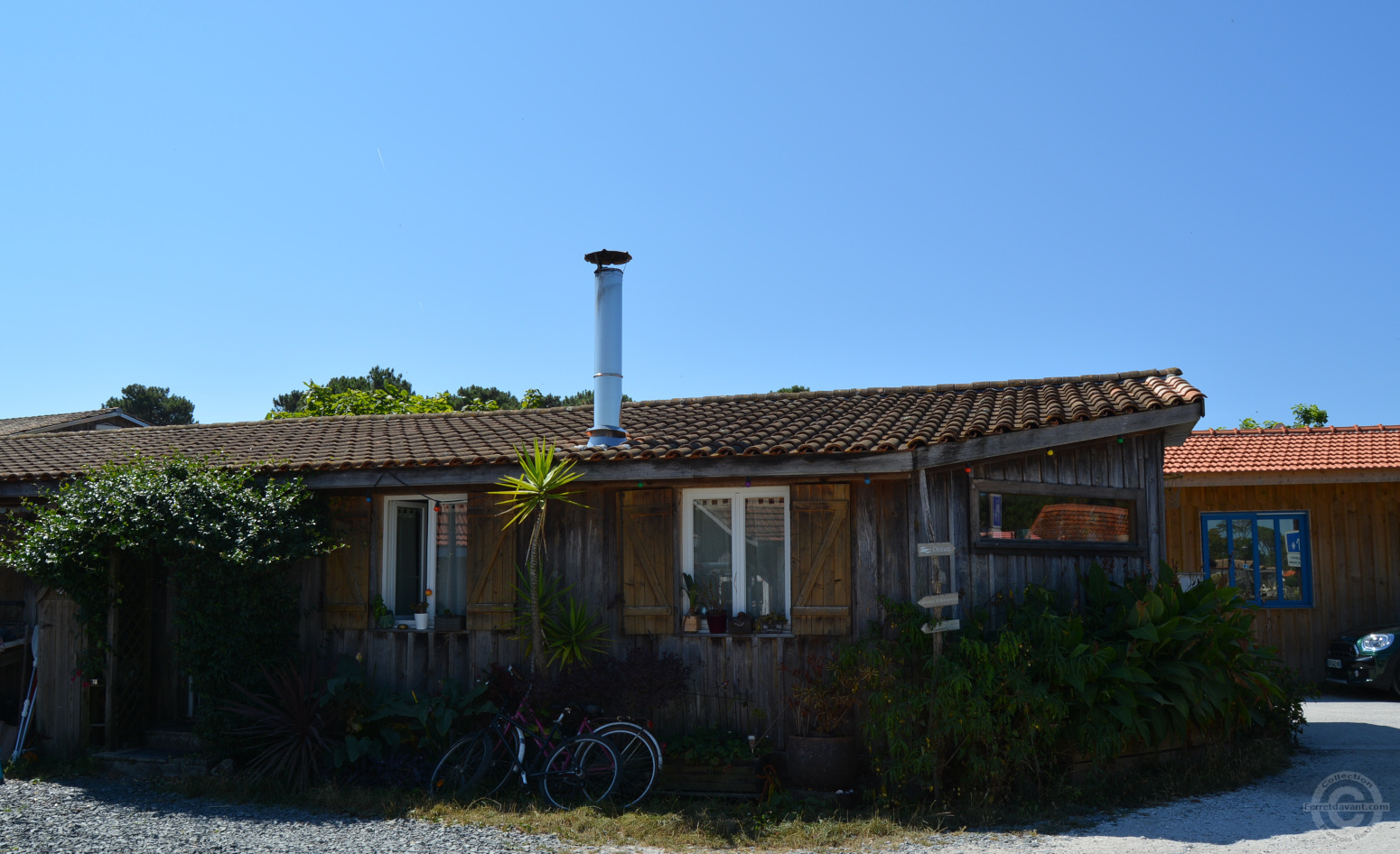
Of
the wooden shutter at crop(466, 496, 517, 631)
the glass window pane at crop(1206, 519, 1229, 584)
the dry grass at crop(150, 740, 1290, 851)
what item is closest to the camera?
the dry grass at crop(150, 740, 1290, 851)

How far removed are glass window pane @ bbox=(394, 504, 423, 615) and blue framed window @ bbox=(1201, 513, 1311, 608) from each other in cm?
1052

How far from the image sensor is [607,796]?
25.6 ft

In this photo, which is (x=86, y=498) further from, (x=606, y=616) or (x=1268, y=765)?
(x=1268, y=765)

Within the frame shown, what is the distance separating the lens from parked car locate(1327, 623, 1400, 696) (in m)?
12.7

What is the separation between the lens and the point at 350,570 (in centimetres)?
979

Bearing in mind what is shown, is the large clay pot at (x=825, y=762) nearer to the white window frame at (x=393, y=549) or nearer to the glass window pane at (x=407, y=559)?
the white window frame at (x=393, y=549)

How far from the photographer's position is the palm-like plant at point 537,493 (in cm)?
855

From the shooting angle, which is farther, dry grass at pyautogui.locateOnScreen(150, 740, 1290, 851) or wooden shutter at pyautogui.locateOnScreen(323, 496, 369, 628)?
wooden shutter at pyautogui.locateOnScreen(323, 496, 369, 628)

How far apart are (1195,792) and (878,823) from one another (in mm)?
2606

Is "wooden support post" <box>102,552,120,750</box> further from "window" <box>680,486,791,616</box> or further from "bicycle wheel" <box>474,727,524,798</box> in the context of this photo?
"window" <box>680,486,791,616</box>

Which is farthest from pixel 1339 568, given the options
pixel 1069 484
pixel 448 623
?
pixel 448 623

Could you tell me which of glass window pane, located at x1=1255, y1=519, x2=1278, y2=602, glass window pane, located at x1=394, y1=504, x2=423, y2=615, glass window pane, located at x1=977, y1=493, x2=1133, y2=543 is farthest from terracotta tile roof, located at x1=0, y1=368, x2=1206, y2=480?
glass window pane, located at x1=1255, y1=519, x2=1278, y2=602

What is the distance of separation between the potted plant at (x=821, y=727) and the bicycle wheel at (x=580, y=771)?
1.43 m

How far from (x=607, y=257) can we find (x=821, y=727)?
5.15 meters
